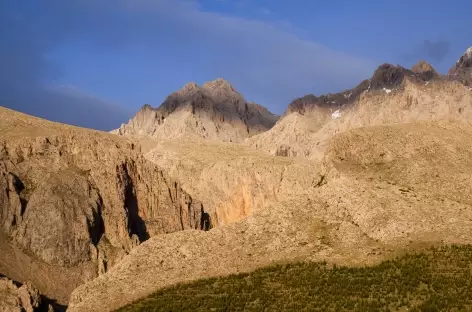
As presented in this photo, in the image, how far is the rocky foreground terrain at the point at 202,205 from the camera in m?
65.3

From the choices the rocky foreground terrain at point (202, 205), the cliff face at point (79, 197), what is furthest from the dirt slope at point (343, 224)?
the cliff face at point (79, 197)

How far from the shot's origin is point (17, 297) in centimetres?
9069

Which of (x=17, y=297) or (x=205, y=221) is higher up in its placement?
(x=205, y=221)

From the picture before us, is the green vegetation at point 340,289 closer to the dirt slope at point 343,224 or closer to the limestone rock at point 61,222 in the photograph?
the dirt slope at point 343,224

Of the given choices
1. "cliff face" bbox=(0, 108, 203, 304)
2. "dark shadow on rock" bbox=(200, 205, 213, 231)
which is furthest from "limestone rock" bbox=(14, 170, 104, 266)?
"dark shadow on rock" bbox=(200, 205, 213, 231)

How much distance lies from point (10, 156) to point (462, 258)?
8562 centimetres

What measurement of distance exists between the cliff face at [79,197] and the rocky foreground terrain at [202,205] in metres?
0.22

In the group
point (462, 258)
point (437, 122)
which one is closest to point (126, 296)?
point (462, 258)

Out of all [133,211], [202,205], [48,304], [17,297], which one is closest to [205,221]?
[202,205]

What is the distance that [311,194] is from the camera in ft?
244

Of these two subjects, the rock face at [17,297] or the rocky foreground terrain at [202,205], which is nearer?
the rocky foreground terrain at [202,205]

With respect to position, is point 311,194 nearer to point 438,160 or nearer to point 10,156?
point 438,160

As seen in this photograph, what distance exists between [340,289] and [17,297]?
48749 millimetres

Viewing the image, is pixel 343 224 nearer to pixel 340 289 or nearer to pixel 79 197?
pixel 340 289
